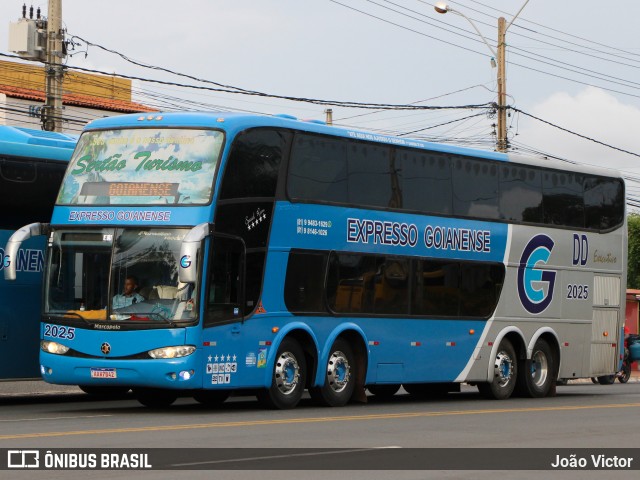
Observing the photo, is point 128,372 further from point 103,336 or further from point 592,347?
point 592,347

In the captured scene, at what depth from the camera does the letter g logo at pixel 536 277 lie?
24.8m

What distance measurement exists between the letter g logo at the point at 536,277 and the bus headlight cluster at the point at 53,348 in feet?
30.1

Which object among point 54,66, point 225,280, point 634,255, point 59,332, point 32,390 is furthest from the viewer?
point 634,255

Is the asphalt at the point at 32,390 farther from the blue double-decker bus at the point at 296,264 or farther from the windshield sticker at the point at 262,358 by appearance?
the windshield sticker at the point at 262,358

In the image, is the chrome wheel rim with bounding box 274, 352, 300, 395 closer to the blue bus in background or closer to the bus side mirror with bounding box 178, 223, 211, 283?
the bus side mirror with bounding box 178, 223, 211, 283

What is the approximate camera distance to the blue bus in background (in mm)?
20703

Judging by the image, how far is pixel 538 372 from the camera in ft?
83.8

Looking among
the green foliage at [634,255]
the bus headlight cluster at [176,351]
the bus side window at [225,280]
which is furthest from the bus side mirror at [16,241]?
the green foliage at [634,255]

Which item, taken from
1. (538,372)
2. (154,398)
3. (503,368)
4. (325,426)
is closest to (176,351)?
(325,426)

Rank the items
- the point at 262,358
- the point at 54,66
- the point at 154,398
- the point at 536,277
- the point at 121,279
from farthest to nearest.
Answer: the point at 54,66, the point at 536,277, the point at 154,398, the point at 262,358, the point at 121,279

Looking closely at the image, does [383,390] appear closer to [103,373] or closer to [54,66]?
[103,373]

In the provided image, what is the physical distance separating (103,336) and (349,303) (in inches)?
167

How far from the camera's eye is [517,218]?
2472cm

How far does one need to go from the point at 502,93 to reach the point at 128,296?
22.9 metres
